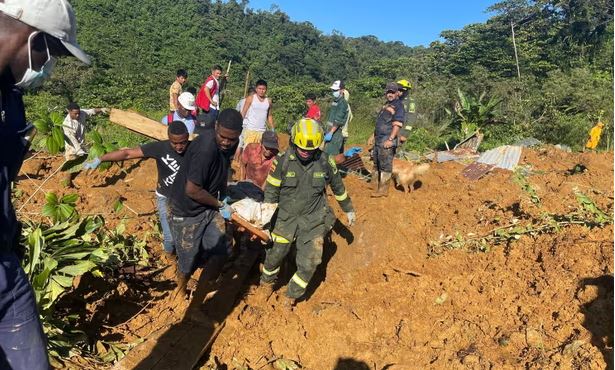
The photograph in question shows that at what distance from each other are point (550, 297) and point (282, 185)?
8.49ft

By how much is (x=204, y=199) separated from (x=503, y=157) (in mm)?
8649

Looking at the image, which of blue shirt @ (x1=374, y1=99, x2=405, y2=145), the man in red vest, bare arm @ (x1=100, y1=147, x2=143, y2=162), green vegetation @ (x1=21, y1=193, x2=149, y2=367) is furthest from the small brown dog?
green vegetation @ (x1=21, y1=193, x2=149, y2=367)

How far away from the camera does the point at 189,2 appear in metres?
49.4

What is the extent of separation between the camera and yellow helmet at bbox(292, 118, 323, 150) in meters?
4.38

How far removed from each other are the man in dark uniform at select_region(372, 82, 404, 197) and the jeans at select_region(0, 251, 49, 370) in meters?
6.11

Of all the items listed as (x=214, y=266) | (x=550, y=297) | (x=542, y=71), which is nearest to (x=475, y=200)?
(x=550, y=297)

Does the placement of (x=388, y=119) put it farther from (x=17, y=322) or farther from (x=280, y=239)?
(x=17, y=322)

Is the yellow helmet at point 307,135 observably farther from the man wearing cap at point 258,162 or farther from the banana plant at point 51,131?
the banana plant at point 51,131

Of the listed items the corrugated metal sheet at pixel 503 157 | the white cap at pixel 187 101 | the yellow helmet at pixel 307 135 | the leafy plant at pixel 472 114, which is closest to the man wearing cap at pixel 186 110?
the white cap at pixel 187 101

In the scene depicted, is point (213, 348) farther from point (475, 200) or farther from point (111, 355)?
point (475, 200)

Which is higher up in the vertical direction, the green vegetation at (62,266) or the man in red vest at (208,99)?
the man in red vest at (208,99)

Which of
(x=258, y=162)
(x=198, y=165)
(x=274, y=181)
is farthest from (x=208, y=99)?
(x=198, y=165)

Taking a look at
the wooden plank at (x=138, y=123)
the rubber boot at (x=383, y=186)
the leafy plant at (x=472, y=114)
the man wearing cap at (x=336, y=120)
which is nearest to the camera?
the wooden plank at (x=138, y=123)

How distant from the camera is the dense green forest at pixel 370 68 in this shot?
16.9m
